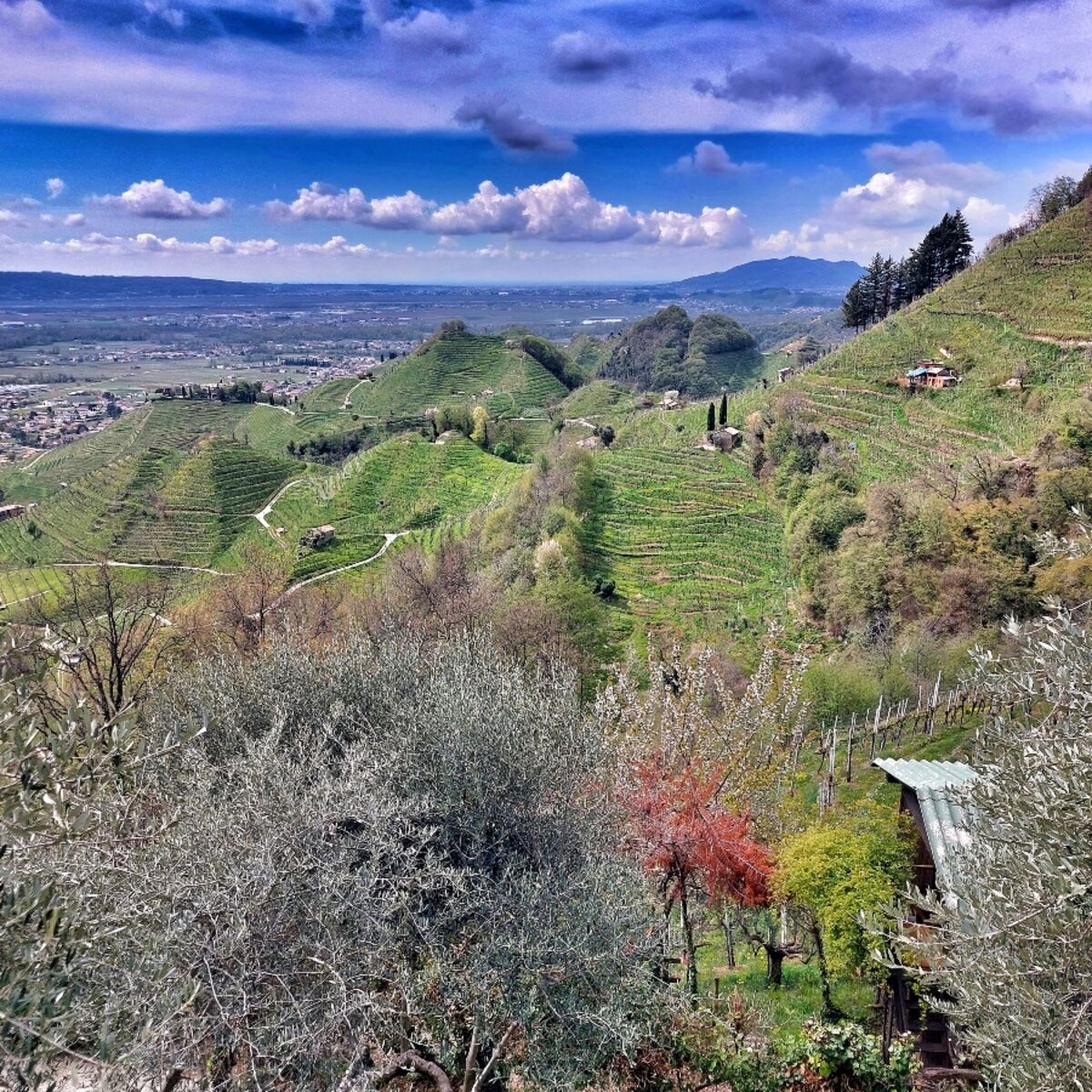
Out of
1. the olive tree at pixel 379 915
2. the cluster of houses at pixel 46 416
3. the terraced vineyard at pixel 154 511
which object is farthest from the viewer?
A: the cluster of houses at pixel 46 416

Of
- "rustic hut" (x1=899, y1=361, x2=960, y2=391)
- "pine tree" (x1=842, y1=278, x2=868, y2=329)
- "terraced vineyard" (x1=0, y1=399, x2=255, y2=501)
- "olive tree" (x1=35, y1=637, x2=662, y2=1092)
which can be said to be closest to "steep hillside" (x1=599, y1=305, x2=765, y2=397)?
"pine tree" (x1=842, y1=278, x2=868, y2=329)

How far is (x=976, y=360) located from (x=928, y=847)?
41434 millimetres

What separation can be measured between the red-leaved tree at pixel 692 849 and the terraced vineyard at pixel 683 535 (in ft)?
65.9

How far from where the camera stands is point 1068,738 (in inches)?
224

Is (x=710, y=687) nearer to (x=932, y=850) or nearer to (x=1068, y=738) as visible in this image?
(x=932, y=850)

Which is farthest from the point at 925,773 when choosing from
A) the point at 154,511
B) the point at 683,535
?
the point at 154,511

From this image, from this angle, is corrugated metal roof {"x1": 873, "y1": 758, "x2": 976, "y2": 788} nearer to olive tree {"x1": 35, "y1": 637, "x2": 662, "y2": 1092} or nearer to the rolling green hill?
olive tree {"x1": 35, "y1": 637, "x2": 662, "y2": 1092}

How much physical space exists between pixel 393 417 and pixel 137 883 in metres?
98.8

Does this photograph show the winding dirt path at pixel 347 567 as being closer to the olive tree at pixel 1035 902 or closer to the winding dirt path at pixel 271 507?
the winding dirt path at pixel 271 507

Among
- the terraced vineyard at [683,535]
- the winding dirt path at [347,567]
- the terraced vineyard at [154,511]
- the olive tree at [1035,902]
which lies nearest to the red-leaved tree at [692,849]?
the olive tree at [1035,902]

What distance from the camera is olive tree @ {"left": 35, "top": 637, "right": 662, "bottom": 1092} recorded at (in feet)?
21.5

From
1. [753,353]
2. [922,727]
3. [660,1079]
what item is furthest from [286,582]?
[753,353]

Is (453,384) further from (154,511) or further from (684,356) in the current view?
(154,511)

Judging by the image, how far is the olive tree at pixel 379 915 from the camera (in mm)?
6551
